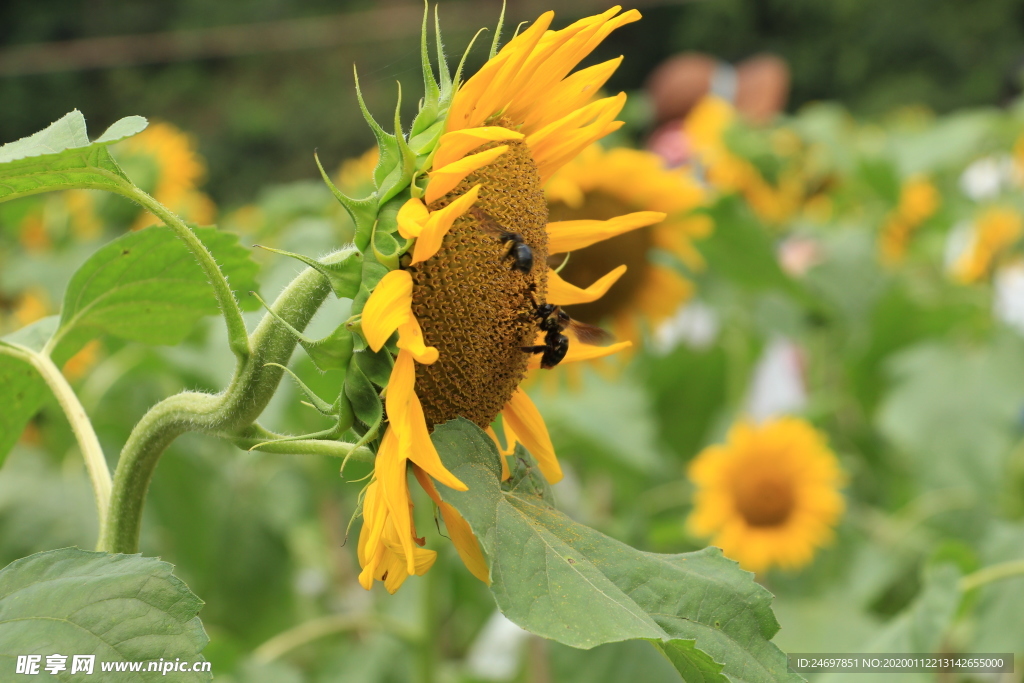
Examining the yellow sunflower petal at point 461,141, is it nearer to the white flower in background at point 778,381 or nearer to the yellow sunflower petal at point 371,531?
the yellow sunflower petal at point 371,531

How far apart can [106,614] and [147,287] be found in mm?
196

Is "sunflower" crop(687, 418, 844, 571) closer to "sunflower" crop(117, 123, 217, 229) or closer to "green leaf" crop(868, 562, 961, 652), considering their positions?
"green leaf" crop(868, 562, 961, 652)

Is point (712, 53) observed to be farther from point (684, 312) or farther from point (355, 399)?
point (355, 399)

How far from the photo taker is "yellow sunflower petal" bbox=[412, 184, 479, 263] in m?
0.34

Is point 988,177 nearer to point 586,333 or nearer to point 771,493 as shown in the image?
point 771,493

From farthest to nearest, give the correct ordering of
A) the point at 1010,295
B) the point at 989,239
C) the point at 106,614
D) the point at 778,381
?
the point at 778,381 < the point at 1010,295 < the point at 989,239 < the point at 106,614

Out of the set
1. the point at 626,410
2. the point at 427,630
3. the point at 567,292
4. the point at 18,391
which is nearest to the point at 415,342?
the point at 567,292

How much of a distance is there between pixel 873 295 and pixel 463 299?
1.20m

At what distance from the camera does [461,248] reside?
0.37 metres

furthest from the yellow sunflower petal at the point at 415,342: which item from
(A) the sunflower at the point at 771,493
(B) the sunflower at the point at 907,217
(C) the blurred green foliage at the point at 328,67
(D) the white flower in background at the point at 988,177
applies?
(C) the blurred green foliage at the point at 328,67

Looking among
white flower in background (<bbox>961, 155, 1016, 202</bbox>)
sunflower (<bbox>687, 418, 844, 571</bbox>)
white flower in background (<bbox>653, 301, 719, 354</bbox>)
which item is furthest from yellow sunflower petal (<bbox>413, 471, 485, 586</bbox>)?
white flower in background (<bbox>961, 155, 1016, 202</bbox>)

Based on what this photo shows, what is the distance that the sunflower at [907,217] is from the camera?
6.11ft

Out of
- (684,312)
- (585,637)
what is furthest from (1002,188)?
(585,637)

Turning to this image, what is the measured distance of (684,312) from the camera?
1.65 meters
